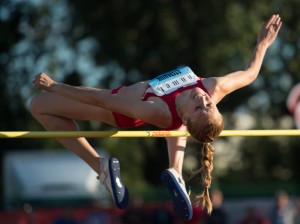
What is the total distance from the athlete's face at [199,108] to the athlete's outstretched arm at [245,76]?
23 cm

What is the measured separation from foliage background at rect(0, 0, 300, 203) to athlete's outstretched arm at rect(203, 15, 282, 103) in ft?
31.8

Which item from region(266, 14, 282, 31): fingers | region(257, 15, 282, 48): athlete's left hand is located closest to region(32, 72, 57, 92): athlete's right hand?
region(257, 15, 282, 48): athlete's left hand

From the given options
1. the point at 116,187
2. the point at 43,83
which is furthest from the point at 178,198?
the point at 43,83

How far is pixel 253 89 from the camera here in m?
23.8

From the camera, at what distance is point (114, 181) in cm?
759

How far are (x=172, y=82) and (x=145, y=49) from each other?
1430 cm

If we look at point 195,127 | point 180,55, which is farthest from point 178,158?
point 180,55

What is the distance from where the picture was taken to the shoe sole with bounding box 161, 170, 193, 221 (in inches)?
293

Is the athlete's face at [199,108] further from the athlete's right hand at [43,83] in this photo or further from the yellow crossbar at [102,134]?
the athlete's right hand at [43,83]

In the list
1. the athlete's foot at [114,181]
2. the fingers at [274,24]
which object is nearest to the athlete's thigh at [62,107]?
the athlete's foot at [114,181]

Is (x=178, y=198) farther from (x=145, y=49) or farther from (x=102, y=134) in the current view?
(x=145, y=49)

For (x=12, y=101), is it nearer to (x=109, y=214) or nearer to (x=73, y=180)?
(x=73, y=180)

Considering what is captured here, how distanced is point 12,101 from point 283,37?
23.3ft

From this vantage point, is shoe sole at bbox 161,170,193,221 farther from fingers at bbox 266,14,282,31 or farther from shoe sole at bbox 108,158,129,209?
fingers at bbox 266,14,282,31
